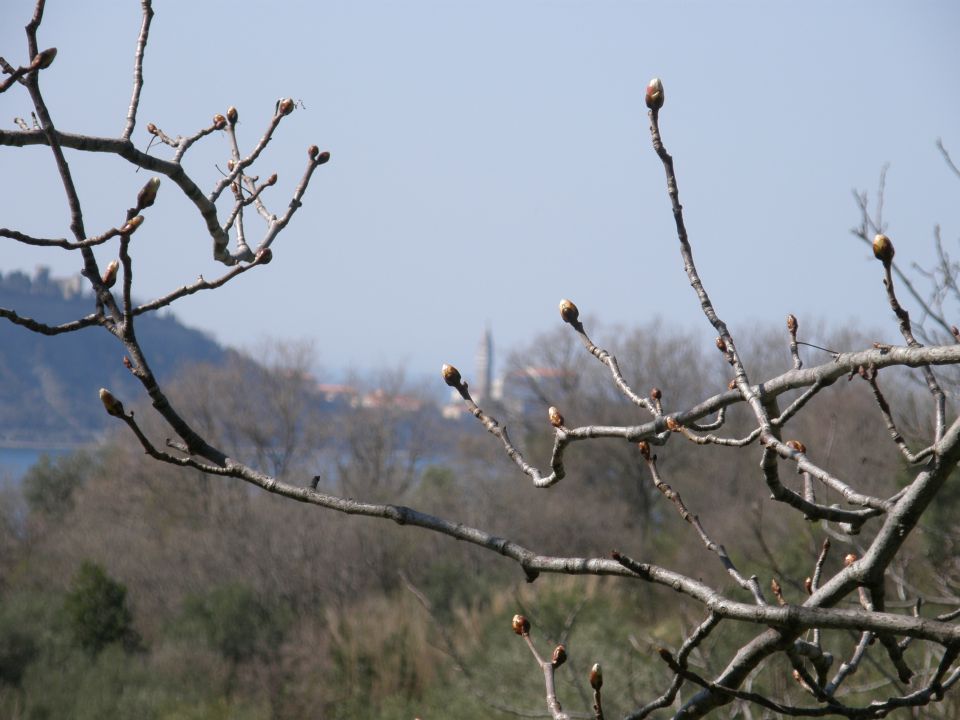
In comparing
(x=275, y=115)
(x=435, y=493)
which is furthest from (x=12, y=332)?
(x=275, y=115)

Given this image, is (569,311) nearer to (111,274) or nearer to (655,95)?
(655,95)

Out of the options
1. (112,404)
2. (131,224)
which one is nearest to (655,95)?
(131,224)

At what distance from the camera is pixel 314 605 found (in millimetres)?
22016

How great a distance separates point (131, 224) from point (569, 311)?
102cm

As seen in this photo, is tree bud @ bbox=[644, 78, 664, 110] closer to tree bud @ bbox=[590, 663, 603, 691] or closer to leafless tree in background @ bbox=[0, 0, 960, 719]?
leafless tree in background @ bbox=[0, 0, 960, 719]

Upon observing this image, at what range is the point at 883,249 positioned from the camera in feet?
6.06

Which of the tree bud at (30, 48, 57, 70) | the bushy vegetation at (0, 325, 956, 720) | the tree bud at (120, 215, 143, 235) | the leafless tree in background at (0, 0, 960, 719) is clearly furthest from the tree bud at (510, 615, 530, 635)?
the bushy vegetation at (0, 325, 956, 720)

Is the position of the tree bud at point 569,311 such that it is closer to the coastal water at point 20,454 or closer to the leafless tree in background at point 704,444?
the leafless tree in background at point 704,444

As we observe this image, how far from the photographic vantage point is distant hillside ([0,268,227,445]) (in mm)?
36250

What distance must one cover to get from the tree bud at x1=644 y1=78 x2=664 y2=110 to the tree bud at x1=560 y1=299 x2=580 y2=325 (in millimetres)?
494

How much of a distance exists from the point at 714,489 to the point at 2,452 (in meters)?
28.6

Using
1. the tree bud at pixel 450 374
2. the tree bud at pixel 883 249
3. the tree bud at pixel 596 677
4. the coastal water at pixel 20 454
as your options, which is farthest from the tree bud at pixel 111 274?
the coastal water at pixel 20 454

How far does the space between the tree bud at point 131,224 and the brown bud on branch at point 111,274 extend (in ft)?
0.39

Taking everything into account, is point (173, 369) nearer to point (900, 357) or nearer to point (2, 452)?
point (2, 452)
